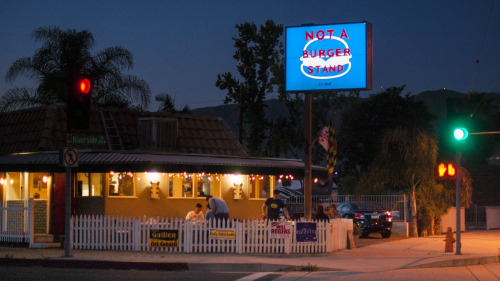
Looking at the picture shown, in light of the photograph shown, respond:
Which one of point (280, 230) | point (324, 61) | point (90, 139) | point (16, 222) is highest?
point (324, 61)

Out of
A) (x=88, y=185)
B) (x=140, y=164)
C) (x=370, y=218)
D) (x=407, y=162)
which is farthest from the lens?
(x=407, y=162)

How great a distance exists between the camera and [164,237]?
1978 centimetres

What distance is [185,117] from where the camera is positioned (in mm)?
27250

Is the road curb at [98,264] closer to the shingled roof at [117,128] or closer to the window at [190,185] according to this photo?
the shingled roof at [117,128]

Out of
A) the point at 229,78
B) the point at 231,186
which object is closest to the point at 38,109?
the point at 231,186

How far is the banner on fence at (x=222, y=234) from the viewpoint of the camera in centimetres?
1958

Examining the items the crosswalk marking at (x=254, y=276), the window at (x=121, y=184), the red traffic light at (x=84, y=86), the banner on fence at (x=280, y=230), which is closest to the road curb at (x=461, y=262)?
the banner on fence at (x=280, y=230)

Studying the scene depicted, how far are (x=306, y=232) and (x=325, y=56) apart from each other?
6.39 m

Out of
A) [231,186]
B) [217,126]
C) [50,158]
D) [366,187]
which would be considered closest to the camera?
[50,158]

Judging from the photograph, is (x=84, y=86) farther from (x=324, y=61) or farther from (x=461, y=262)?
(x=461, y=262)

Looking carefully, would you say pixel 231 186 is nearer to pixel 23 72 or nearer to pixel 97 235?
pixel 97 235

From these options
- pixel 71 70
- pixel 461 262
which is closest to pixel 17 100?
pixel 71 70

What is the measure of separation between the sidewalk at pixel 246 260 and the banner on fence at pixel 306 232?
583 millimetres

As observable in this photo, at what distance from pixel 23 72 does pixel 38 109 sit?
30.9ft
